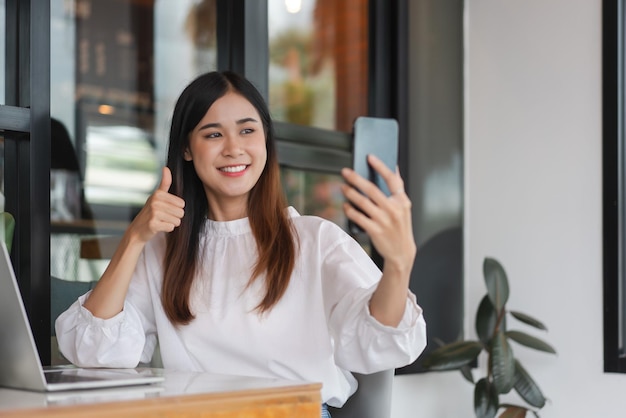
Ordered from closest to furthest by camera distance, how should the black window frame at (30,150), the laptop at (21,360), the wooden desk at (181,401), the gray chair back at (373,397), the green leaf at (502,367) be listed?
1. the wooden desk at (181,401)
2. the laptop at (21,360)
3. the gray chair back at (373,397)
4. the black window frame at (30,150)
5. the green leaf at (502,367)

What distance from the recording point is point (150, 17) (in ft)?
16.3

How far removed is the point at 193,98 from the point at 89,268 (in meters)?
1.34

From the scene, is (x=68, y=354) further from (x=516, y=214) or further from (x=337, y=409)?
(x=516, y=214)

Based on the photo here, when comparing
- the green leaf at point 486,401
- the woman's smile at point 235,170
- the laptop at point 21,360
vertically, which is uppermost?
the woman's smile at point 235,170

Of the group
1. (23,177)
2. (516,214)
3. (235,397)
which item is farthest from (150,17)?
(235,397)

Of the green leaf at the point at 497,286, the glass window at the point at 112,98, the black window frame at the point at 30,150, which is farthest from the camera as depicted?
the glass window at the point at 112,98

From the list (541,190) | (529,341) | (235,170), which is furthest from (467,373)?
(235,170)

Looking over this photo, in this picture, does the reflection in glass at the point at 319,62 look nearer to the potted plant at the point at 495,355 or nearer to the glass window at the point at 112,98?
the glass window at the point at 112,98

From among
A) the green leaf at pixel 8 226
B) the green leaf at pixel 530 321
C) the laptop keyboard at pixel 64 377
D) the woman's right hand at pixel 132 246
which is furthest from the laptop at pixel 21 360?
the green leaf at pixel 530 321

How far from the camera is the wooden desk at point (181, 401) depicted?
118 centimetres

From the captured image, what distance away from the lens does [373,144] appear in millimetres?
1446

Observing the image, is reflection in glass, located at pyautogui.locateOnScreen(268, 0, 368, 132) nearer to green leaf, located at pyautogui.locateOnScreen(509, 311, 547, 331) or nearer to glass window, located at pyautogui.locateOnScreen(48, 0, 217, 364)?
glass window, located at pyautogui.locateOnScreen(48, 0, 217, 364)

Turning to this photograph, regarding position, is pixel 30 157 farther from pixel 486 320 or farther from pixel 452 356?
pixel 486 320

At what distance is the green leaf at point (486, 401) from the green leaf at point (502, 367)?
53mm
